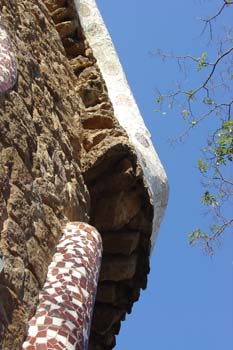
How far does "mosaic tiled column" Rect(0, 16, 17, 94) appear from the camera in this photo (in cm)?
405

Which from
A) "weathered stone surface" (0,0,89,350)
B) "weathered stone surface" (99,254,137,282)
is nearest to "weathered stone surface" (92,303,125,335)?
"weathered stone surface" (99,254,137,282)

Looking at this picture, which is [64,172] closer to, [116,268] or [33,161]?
[33,161]

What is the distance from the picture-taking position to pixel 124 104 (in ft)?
22.0

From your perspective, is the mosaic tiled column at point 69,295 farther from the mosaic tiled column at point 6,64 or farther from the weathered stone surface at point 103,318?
the weathered stone surface at point 103,318

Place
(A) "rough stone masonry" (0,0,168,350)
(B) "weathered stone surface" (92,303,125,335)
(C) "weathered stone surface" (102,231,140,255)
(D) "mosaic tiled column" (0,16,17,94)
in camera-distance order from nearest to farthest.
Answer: (A) "rough stone masonry" (0,0,168,350)
(D) "mosaic tiled column" (0,16,17,94)
(C) "weathered stone surface" (102,231,140,255)
(B) "weathered stone surface" (92,303,125,335)

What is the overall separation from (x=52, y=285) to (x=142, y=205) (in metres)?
1.63

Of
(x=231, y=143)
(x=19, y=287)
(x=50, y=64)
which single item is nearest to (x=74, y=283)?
(x=19, y=287)

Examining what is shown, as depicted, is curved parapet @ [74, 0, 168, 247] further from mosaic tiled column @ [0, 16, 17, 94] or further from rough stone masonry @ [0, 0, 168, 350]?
mosaic tiled column @ [0, 16, 17, 94]

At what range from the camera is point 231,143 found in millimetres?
8336

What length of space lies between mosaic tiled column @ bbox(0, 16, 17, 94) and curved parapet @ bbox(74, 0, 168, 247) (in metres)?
1.56

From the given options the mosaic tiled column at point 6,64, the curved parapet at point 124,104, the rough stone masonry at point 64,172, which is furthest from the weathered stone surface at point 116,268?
the mosaic tiled column at point 6,64

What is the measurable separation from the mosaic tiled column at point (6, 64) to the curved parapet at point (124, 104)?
1561 millimetres

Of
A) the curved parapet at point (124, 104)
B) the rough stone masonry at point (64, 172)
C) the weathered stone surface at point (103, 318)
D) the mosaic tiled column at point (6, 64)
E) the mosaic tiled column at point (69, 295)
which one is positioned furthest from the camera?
A: the curved parapet at point (124, 104)

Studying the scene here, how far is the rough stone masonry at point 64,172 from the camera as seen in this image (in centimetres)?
367
